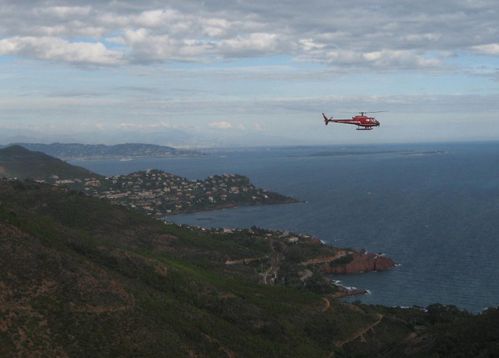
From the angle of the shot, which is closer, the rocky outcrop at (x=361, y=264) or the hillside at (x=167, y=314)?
the hillside at (x=167, y=314)

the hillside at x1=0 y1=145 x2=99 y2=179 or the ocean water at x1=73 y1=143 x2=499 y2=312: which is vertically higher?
the hillside at x1=0 y1=145 x2=99 y2=179

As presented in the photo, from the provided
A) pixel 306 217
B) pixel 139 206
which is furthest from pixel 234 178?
pixel 306 217

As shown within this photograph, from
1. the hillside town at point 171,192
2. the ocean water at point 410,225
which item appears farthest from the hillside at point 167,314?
the hillside town at point 171,192

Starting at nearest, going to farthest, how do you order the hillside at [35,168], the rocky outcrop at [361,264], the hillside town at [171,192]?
1. the rocky outcrop at [361,264]
2. the hillside town at [171,192]
3. the hillside at [35,168]

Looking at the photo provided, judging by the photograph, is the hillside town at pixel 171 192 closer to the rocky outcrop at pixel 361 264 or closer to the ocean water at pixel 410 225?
the ocean water at pixel 410 225

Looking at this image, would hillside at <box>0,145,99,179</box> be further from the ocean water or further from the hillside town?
the ocean water

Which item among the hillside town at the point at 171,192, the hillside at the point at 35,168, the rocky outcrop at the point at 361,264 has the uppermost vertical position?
the hillside at the point at 35,168

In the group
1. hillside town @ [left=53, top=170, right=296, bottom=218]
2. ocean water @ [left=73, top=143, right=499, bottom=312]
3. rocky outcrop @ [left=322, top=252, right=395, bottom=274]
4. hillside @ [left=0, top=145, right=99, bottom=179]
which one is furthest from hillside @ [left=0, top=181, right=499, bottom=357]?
hillside @ [left=0, top=145, right=99, bottom=179]

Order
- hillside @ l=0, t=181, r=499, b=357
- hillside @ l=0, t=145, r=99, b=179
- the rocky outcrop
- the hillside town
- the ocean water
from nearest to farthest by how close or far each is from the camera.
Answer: hillside @ l=0, t=181, r=499, b=357, the ocean water, the rocky outcrop, the hillside town, hillside @ l=0, t=145, r=99, b=179
